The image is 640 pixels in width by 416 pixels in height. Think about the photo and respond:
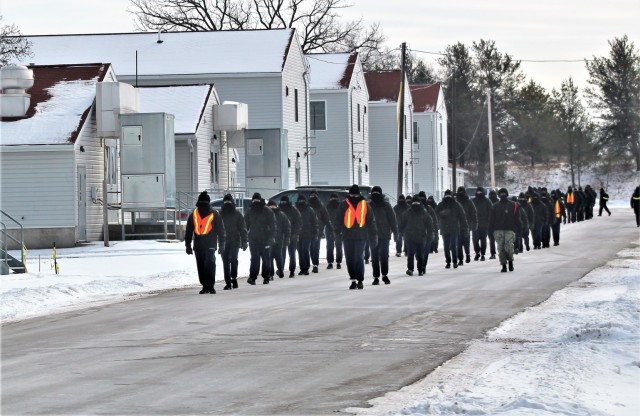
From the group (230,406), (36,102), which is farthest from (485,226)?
(230,406)

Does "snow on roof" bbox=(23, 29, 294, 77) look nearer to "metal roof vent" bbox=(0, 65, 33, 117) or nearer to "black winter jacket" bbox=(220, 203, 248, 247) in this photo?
"metal roof vent" bbox=(0, 65, 33, 117)

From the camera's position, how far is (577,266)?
28375mm

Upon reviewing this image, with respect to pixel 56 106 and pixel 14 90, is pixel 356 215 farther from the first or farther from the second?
pixel 14 90

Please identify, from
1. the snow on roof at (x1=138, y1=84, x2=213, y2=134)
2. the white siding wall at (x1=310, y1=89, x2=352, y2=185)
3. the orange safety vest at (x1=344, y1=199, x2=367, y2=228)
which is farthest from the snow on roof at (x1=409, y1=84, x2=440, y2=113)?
the orange safety vest at (x1=344, y1=199, x2=367, y2=228)

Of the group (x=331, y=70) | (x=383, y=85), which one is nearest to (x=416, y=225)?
(x=331, y=70)

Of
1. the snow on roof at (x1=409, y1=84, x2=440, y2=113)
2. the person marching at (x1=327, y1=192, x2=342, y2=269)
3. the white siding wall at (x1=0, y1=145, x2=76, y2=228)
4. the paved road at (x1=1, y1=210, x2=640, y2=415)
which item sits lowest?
the paved road at (x1=1, y1=210, x2=640, y2=415)

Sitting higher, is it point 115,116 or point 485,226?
point 115,116

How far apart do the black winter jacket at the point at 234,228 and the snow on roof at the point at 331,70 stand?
1666 inches

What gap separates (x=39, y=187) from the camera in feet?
126

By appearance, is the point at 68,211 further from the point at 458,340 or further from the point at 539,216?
the point at 458,340

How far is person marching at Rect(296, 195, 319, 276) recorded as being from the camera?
28.2 metres

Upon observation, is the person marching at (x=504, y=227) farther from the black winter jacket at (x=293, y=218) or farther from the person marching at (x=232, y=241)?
the person marching at (x=232, y=241)

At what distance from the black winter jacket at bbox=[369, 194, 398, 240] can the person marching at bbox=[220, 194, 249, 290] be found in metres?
2.54

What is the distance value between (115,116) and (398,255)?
10158mm
